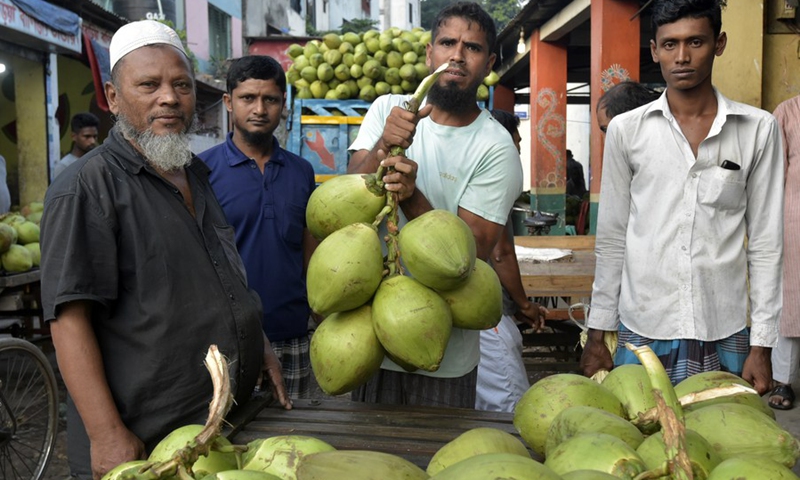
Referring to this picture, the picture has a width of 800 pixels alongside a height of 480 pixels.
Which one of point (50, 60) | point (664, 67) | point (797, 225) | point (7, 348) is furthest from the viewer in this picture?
point (50, 60)

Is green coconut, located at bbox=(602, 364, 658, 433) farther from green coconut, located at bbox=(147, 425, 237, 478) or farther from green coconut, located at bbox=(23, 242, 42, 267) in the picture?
green coconut, located at bbox=(23, 242, 42, 267)

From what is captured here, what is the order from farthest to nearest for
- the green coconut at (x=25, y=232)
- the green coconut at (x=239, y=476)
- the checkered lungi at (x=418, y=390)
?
the green coconut at (x=25, y=232), the checkered lungi at (x=418, y=390), the green coconut at (x=239, y=476)

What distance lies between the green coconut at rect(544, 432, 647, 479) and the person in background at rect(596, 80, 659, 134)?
3.06 m

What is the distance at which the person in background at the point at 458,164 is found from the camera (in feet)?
7.58

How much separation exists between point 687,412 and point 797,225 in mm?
3567

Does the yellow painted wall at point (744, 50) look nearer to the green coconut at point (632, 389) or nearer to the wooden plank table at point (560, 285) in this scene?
the wooden plank table at point (560, 285)

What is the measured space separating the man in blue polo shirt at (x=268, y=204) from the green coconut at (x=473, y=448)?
7.01 ft

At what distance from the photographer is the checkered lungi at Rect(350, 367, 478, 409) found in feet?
7.56

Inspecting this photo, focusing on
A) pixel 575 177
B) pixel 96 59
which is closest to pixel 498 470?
pixel 96 59

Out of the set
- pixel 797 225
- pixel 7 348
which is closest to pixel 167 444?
pixel 7 348

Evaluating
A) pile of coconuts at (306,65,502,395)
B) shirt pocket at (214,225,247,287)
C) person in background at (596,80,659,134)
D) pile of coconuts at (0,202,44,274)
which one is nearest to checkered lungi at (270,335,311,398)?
shirt pocket at (214,225,247,287)

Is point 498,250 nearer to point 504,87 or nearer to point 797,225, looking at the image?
point 797,225

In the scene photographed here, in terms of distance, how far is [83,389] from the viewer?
6.07 feet

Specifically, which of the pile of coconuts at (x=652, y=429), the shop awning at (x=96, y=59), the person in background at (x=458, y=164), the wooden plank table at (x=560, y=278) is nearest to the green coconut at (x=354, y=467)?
the pile of coconuts at (x=652, y=429)
